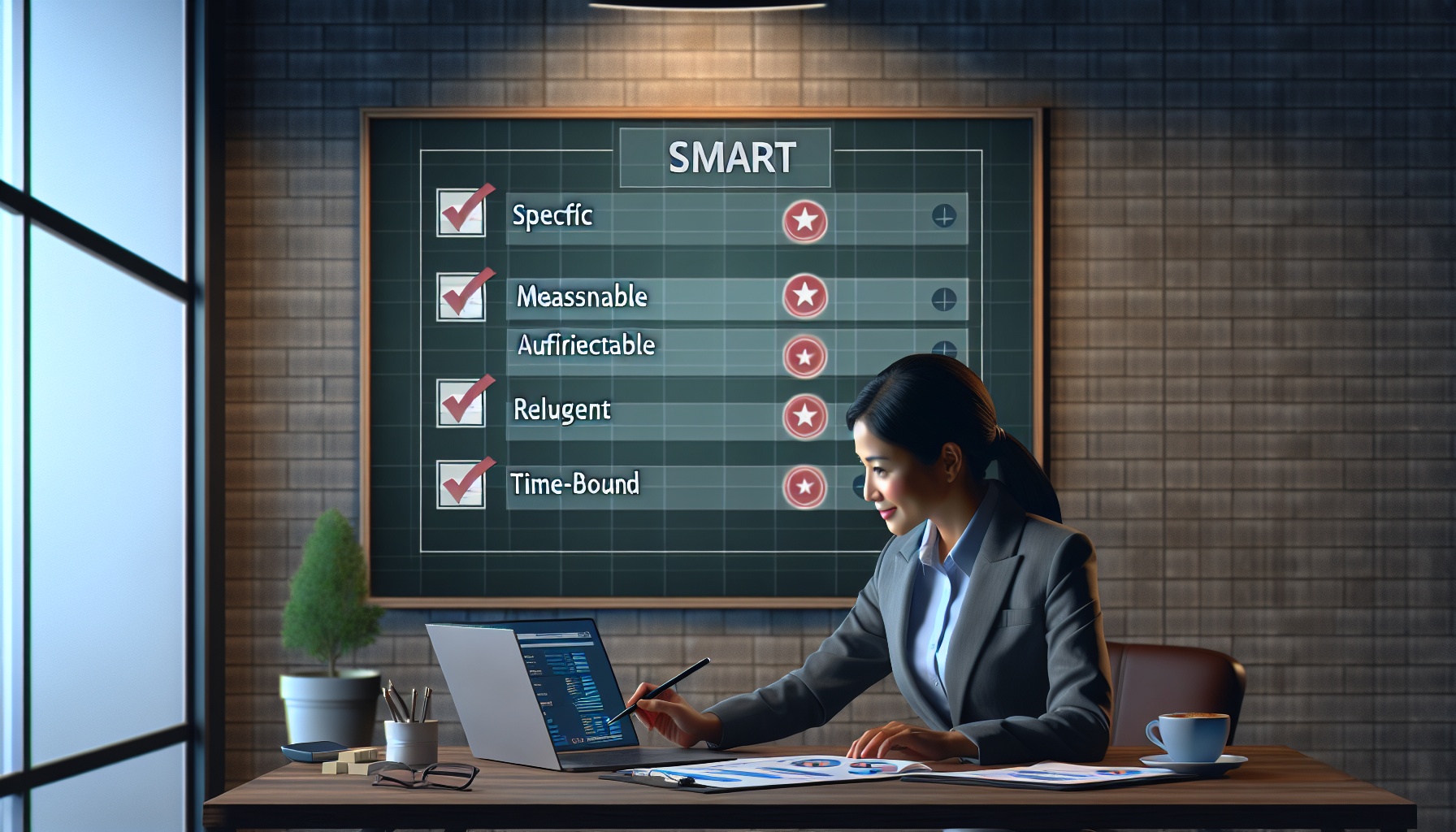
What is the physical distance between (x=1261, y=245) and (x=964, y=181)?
87 centimetres

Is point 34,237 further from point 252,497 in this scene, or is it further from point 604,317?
point 604,317

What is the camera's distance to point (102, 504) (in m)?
2.90

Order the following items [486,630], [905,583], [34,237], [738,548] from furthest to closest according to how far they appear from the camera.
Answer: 1. [738,548]
2. [34,237]
3. [905,583]
4. [486,630]

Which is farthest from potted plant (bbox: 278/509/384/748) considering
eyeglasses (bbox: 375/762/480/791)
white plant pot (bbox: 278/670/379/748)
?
eyeglasses (bbox: 375/762/480/791)

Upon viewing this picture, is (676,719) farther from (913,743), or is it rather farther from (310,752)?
(310,752)

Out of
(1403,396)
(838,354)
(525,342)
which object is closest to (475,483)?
(525,342)

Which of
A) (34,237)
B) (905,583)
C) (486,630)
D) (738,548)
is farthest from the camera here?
(738,548)

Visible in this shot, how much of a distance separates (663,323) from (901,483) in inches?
60.3

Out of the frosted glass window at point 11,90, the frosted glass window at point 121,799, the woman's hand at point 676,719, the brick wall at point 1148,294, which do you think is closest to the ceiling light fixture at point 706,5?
the brick wall at point 1148,294

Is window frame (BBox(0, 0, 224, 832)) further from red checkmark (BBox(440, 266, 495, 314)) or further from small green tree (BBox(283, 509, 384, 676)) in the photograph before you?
red checkmark (BBox(440, 266, 495, 314))

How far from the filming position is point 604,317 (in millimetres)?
3463

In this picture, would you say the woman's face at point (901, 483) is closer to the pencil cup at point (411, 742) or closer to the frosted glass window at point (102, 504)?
the pencil cup at point (411, 742)

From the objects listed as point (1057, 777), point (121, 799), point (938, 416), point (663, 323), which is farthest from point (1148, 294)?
point (121, 799)

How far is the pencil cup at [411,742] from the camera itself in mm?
1738
